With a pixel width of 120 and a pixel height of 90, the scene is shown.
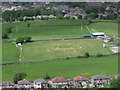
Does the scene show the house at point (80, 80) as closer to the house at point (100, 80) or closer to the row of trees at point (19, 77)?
the house at point (100, 80)

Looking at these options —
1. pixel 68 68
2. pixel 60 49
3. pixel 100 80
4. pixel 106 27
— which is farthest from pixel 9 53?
pixel 106 27

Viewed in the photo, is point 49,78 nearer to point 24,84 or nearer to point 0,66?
point 24,84

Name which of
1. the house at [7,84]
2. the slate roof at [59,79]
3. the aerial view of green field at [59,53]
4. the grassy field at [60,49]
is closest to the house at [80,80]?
the aerial view of green field at [59,53]

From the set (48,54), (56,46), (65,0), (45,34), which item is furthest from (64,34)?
(65,0)

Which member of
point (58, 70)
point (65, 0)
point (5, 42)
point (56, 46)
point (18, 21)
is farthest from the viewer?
point (65, 0)

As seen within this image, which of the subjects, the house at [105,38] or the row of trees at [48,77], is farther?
the house at [105,38]

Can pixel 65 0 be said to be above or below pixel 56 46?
above

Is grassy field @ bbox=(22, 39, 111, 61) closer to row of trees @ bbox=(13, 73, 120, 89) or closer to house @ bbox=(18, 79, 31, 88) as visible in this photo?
row of trees @ bbox=(13, 73, 120, 89)
